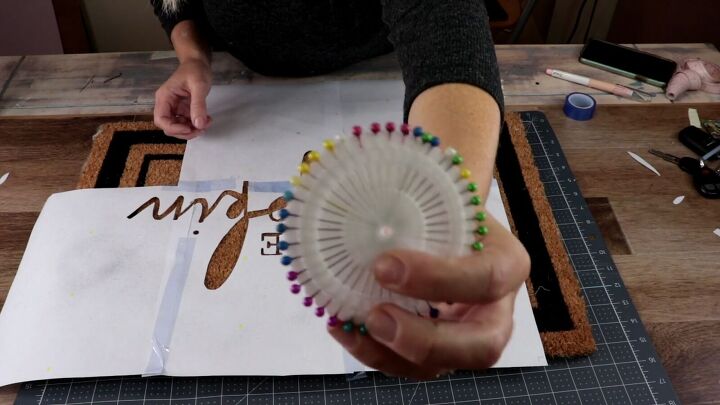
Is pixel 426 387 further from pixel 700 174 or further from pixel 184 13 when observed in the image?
pixel 184 13

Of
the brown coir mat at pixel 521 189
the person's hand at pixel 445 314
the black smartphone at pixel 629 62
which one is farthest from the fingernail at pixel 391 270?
→ the black smartphone at pixel 629 62

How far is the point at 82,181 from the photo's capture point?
684 mm

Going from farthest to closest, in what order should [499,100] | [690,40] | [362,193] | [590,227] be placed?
[690,40] → [590,227] → [499,100] → [362,193]

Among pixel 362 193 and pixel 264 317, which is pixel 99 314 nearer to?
pixel 264 317

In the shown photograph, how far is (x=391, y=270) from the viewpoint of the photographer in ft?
1.02

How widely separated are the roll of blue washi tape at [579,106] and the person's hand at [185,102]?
51 centimetres

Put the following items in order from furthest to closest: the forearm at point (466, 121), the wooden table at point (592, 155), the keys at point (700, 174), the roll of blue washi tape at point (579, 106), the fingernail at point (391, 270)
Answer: the roll of blue washi tape at point (579, 106)
the keys at point (700, 174)
the wooden table at point (592, 155)
the forearm at point (466, 121)
the fingernail at point (391, 270)

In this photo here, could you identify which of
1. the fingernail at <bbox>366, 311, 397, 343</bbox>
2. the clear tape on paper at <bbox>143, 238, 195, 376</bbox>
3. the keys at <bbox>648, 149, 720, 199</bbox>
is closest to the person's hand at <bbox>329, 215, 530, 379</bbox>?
the fingernail at <bbox>366, 311, 397, 343</bbox>

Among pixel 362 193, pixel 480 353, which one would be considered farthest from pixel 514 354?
pixel 362 193

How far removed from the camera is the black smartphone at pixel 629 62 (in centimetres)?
85

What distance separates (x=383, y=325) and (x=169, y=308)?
1.04 feet

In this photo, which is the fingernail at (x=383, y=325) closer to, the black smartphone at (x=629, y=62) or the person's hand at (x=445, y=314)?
the person's hand at (x=445, y=314)

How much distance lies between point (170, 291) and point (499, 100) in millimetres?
389

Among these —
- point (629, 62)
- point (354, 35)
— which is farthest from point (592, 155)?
point (354, 35)
